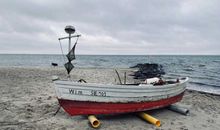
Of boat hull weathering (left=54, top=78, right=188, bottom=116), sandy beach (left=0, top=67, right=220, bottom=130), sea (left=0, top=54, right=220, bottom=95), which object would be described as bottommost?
sea (left=0, top=54, right=220, bottom=95)

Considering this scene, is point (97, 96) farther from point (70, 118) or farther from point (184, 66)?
point (184, 66)

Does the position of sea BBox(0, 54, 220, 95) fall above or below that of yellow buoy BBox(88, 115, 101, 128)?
below

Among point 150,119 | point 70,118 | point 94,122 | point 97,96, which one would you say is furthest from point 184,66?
point 94,122

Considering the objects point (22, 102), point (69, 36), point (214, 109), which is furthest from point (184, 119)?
point (22, 102)

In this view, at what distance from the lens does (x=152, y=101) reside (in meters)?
10.3

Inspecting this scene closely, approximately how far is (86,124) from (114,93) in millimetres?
1623

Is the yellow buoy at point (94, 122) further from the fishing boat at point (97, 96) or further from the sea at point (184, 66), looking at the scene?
the sea at point (184, 66)

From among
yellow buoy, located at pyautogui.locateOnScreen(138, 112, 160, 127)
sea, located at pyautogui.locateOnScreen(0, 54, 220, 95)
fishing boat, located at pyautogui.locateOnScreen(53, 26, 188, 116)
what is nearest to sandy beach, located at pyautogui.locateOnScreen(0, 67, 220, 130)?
yellow buoy, located at pyautogui.locateOnScreen(138, 112, 160, 127)

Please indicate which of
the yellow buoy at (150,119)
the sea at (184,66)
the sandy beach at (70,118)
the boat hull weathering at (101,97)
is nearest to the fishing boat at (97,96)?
the boat hull weathering at (101,97)

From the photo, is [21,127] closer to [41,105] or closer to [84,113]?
[84,113]

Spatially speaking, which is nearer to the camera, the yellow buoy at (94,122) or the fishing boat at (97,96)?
the yellow buoy at (94,122)

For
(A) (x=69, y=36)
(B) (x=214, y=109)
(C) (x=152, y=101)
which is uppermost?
(A) (x=69, y=36)

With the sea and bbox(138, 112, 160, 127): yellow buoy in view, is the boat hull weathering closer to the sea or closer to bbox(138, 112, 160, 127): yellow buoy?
bbox(138, 112, 160, 127): yellow buoy

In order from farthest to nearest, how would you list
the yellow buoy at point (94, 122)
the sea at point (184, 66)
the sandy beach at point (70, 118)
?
the sea at point (184, 66), the sandy beach at point (70, 118), the yellow buoy at point (94, 122)
